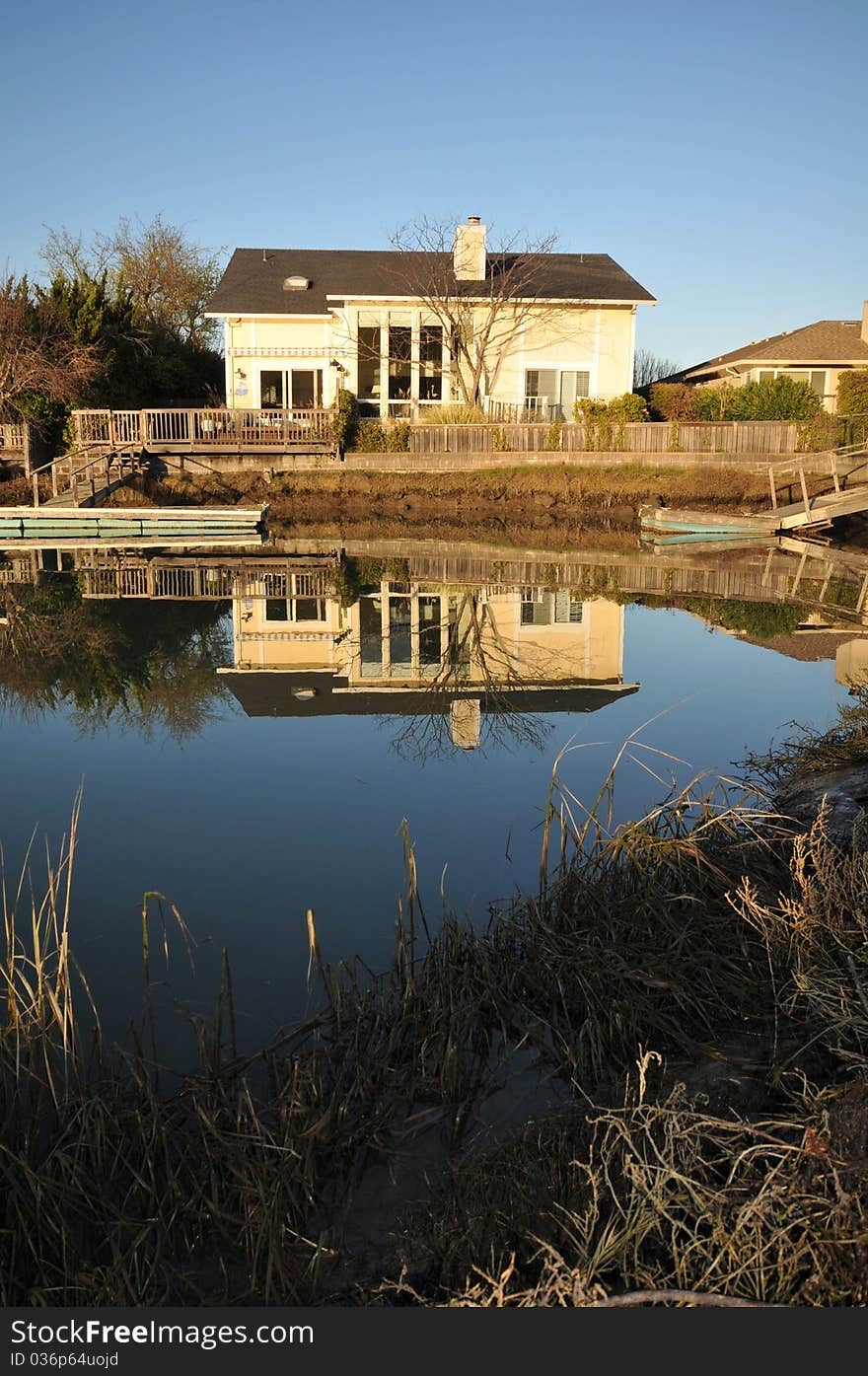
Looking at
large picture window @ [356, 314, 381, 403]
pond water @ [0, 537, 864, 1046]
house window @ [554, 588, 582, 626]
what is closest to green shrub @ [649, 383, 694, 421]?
large picture window @ [356, 314, 381, 403]

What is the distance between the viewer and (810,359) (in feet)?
133

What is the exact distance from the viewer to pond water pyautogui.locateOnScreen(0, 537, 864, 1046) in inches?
239

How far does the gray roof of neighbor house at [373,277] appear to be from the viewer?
3356 cm

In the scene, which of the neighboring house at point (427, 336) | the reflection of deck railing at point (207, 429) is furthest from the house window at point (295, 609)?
the neighboring house at point (427, 336)

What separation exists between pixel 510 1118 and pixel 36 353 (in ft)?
95.3

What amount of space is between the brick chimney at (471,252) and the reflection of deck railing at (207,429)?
7.28 m

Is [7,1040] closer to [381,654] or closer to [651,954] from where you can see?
[651,954]

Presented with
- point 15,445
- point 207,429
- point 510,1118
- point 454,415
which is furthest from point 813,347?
point 510,1118

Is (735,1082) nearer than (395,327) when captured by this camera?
Yes

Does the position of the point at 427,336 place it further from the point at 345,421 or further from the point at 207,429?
the point at 207,429

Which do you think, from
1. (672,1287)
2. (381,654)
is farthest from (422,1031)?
(381,654)

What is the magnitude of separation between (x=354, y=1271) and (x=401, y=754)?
5.95 meters

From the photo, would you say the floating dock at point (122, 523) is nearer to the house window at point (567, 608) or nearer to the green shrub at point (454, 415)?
the green shrub at point (454, 415)

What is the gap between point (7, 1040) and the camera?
405 centimetres
